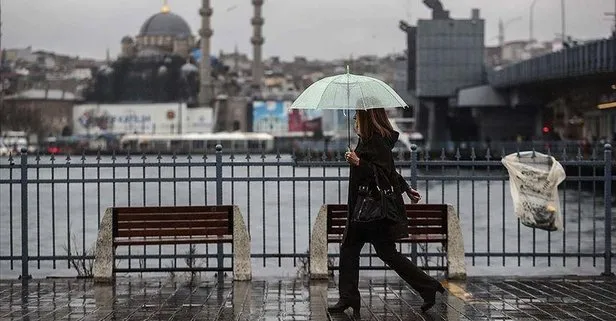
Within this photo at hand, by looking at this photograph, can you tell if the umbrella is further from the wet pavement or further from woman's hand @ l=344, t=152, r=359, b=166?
the wet pavement

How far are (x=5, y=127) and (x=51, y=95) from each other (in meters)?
39.1

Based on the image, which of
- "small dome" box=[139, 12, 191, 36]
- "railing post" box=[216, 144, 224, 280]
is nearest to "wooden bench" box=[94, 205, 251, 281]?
"railing post" box=[216, 144, 224, 280]

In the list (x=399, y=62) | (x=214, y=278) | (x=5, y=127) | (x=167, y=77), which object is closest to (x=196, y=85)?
(x=167, y=77)

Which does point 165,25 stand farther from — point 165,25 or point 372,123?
point 372,123

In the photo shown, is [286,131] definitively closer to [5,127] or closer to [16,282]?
[5,127]

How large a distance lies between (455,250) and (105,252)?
3926 mm

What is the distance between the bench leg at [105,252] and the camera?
12609 mm

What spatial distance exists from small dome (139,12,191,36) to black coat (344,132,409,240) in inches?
7175

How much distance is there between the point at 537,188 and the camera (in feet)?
44.0

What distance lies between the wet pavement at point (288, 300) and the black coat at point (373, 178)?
0.80m

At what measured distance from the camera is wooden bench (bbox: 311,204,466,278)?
1259cm

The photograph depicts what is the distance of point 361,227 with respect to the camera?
408 inches

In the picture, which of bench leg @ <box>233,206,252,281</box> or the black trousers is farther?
bench leg @ <box>233,206,252,281</box>

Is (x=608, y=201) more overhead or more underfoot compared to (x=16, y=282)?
more overhead
